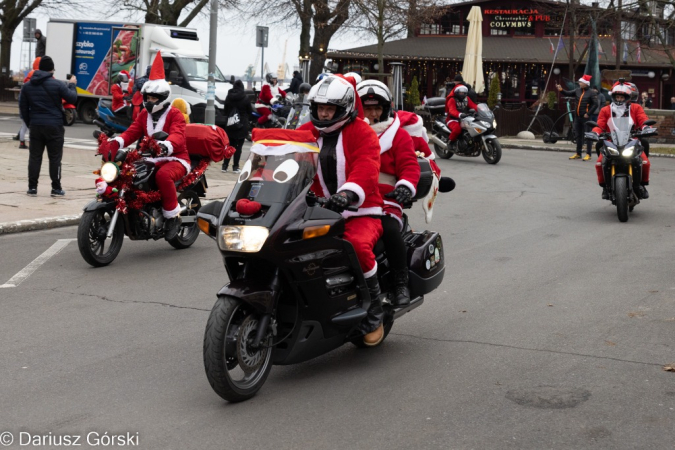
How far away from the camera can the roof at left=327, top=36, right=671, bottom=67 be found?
42.9 metres

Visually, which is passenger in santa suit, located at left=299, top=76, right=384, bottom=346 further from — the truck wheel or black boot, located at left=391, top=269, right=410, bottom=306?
the truck wheel

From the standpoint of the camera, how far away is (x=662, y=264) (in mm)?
9711

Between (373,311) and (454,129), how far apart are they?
16100 millimetres

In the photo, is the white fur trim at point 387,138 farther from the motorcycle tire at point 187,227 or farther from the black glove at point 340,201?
the motorcycle tire at point 187,227

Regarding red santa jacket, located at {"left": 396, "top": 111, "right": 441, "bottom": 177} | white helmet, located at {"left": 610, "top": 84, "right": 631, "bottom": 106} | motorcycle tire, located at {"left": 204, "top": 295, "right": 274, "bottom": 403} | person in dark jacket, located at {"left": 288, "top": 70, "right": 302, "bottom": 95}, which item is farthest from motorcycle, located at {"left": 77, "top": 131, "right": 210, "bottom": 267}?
person in dark jacket, located at {"left": 288, "top": 70, "right": 302, "bottom": 95}

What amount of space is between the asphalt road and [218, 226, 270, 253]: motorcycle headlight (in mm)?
871

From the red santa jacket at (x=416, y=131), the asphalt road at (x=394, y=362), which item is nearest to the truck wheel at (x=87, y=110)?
the asphalt road at (x=394, y=362)

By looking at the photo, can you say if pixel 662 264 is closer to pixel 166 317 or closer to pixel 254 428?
pixel 166 317

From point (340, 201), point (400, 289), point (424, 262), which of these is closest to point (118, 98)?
point (424, 262)

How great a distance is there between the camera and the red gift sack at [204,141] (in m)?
10.5

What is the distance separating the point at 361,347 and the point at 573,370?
139 cm

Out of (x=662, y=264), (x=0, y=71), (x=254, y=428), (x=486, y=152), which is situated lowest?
(x=254, y=428)

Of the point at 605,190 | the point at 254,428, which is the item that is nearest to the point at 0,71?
the point at 605,190

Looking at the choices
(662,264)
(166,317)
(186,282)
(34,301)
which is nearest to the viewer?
(166,317)
